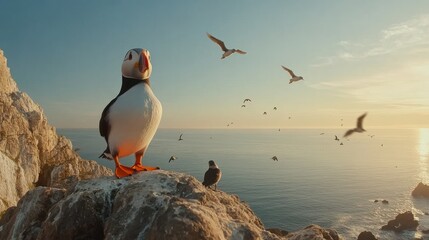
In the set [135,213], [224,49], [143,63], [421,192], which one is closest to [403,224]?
[421,192]

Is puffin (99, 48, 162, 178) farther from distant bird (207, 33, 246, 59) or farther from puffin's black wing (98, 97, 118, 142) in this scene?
distant bird (207, 33, 246, 59)

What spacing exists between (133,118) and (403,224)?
71003 mm

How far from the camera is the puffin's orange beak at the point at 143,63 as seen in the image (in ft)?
28.9

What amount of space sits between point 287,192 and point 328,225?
26698mm

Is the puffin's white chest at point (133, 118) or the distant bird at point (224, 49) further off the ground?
the distant bird at point (224, 49)

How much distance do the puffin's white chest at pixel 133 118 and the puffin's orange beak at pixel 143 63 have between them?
1.34 feet

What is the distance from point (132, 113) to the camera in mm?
8586

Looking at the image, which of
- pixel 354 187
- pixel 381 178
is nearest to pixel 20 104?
pixel 354 187

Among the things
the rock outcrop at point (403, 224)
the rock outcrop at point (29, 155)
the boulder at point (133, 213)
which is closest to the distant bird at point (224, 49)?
the boulder at point (133, 213)

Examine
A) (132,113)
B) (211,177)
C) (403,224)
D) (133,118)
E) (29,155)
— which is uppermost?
(132,113)

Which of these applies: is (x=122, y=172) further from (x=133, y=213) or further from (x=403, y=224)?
(x=403, y=224)

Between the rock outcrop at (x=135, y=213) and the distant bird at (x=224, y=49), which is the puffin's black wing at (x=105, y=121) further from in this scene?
the distant bird at (x=224, y=49)

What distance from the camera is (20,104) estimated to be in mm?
45188

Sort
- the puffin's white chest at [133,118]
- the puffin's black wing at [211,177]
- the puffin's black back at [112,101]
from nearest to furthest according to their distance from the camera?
1. the puffin's white chest at [133,118]
2. the puffin's black back at [112,101]
3. the puffin's black wing at [211,177]
